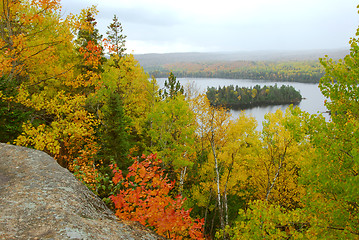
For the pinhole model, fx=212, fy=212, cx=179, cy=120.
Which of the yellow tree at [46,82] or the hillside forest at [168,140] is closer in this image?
the hillside forest at [168,140]

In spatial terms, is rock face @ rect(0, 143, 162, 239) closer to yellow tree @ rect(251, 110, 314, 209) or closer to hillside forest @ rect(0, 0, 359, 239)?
hillside forest @ rect(0, 0, 359, 239)

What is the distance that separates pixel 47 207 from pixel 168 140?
1462cm

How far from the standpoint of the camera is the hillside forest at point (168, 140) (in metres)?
6.55

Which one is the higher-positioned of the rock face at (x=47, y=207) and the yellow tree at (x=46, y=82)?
the yellow tree at (x=46, y=82)

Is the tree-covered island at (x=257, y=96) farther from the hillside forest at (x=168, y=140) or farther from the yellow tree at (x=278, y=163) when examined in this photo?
the yellow tree at (x=278, y=163)

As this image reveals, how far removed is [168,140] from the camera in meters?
19.3

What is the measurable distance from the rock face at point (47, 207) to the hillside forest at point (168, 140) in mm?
1056

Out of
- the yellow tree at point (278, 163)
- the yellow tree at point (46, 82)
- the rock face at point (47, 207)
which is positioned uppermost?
the yellow tree at point (46, 82)

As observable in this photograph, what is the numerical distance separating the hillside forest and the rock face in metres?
1.06

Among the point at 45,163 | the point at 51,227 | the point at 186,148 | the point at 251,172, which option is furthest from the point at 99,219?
the point at 251,172

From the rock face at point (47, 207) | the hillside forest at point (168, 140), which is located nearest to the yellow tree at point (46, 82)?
the hillside forest at point (168, 140)

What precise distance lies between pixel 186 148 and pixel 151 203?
39.1 feet

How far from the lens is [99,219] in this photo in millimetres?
5312

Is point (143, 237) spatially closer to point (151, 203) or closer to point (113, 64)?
point (151, 203)
